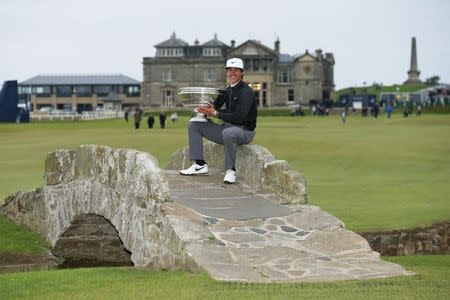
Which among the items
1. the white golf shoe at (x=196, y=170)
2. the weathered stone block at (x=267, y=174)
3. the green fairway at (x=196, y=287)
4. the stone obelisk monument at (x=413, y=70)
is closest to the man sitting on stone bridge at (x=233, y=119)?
the weathered stone block at (x=267, y=174)

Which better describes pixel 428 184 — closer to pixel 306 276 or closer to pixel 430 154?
pixel 430 154

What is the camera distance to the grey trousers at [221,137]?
13.0m

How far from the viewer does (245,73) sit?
12825cm

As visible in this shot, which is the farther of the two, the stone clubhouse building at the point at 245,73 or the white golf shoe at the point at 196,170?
the stone clubhouse building at the point at 245,73

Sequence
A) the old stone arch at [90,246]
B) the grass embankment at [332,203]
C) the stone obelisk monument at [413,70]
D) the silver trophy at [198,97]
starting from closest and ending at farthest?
the grass embankment at [332,203]
the silver trophy at [198,97]
the old stone arch at [90,246]
the stone obelisk monument at [413,70]

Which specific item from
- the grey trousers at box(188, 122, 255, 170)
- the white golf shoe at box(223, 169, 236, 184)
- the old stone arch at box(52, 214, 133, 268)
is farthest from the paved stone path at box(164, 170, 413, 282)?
the old stone arch at box(52, 214, 133, 268)

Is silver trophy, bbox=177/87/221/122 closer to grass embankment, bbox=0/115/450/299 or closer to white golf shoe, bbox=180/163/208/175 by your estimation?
white golf shoe, bbox=180/163/208/175

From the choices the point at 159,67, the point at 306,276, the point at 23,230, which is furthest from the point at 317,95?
the point at 306,276

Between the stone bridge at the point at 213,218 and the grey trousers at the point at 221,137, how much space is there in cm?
27

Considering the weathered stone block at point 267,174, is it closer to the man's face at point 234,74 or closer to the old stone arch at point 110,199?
the man's face at point 234,74

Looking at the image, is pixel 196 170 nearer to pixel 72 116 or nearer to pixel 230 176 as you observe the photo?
pixel 230 176

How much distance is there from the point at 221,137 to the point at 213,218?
3.04 m

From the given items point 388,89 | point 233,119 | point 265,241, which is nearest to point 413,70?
point 388,89

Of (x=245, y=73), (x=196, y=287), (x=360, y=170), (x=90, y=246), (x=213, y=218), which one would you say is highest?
(x=245, y=73)
